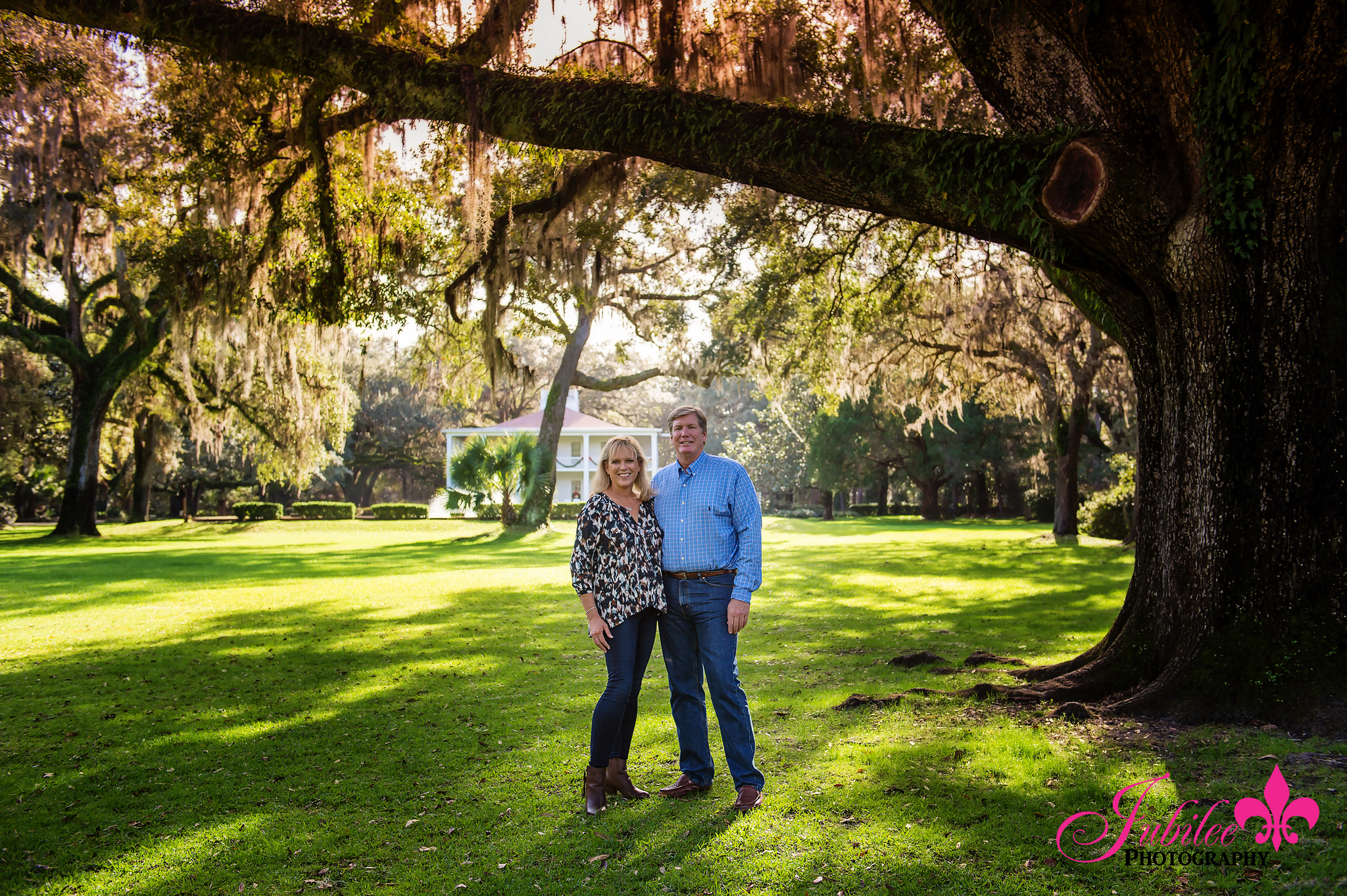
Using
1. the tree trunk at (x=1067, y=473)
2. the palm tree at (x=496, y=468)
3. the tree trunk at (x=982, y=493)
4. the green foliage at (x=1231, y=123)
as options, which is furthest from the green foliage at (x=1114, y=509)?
the green foliage at (x=1231, y=123)

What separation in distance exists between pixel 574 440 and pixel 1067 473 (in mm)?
30476

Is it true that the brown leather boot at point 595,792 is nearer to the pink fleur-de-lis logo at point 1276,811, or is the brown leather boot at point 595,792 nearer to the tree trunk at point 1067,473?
the pink fleur-de-lis logo at point 1276,811

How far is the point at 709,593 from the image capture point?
159 inches

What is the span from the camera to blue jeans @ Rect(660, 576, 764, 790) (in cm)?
402

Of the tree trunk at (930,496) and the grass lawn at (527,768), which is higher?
the tree trunk at (930,496)

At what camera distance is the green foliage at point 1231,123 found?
4504 millimetres

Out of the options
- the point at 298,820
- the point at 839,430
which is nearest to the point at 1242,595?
the point at 298,820

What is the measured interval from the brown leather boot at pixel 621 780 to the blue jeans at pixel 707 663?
0.95 ft

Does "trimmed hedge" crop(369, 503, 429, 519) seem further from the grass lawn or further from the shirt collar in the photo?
the shirt collar

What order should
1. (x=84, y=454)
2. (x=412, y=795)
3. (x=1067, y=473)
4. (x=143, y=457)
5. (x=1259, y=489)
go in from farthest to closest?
(x=143, y=457)
(x=84, y=454)
(x=1067, y=473)
(x=1259, y=489)
(x=412, y=795)

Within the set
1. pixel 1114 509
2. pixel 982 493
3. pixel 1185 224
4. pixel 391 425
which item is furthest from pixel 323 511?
pixel 1185 224

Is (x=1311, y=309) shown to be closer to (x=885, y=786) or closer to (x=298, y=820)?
(x=885, y=786)

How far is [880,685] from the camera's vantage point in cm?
646

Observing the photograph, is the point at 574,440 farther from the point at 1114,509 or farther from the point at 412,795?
the point at 412,795
